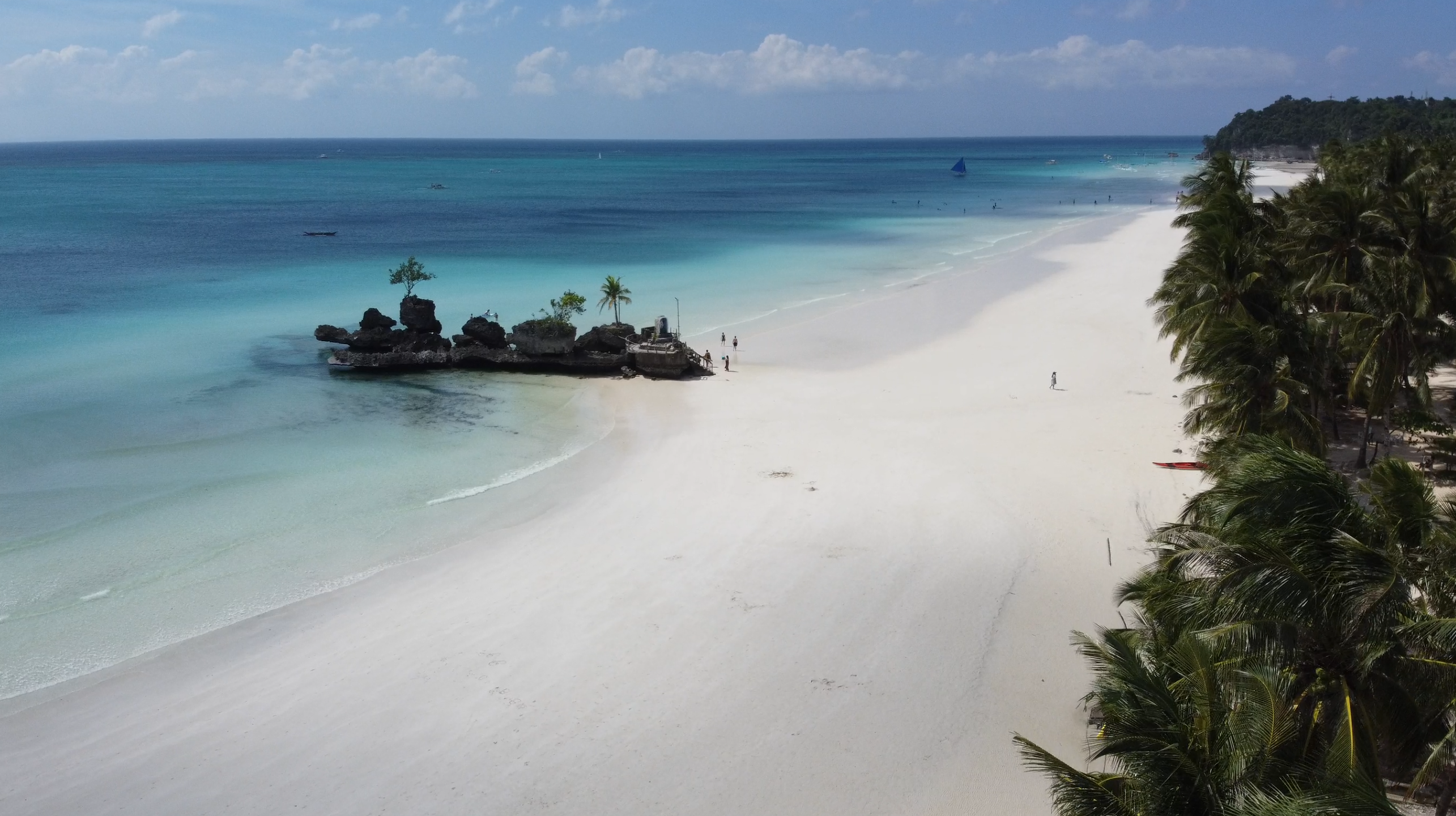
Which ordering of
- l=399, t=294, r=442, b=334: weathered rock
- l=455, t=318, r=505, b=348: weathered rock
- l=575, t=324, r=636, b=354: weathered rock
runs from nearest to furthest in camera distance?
l=575, t=324, r=636, b=354: weathered rock
l=455, t=318, r=505, b=348: weathered rock
l=399, t=294, r=442, b=334: weathered rock

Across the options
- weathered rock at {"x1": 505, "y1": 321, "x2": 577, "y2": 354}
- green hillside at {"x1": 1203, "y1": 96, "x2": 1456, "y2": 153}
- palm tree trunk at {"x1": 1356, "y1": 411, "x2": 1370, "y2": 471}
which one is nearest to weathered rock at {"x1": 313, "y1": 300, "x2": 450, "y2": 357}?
weathered rock at {"x1": 505, "y1": 321, "x2": 577, "y2": 354}

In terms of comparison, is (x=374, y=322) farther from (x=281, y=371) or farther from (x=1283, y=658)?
(x=1283, y=658)

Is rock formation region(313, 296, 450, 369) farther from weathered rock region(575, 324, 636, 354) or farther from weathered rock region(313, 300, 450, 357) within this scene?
weathered rock region(575, 324, 636, 354)

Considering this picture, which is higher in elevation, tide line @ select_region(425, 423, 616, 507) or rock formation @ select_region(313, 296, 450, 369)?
rock formation @ select_region(313, 296, 450, 369)

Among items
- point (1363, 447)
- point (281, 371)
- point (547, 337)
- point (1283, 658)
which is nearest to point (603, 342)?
point (547, 337)

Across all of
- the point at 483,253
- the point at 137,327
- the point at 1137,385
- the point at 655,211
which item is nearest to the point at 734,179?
the point at 655,211

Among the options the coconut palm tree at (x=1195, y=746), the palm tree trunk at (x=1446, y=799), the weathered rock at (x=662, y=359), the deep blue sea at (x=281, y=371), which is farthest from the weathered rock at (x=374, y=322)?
the palm tree trunk at (x=1446, y=799)

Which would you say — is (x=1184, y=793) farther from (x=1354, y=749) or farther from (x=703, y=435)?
(x=703, y=435)
